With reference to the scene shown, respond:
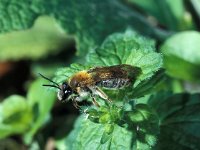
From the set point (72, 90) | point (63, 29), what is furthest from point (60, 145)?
point (72, 90)

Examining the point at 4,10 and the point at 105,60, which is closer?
the point at 105,60

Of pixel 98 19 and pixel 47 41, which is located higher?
pixel 98 19

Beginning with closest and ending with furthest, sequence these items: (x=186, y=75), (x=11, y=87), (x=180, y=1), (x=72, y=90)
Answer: (x=72, y=90), (x=186, y=75), (x=180, y=1), (x=11, y=87)

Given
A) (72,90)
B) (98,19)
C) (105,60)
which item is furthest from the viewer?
(98,19)

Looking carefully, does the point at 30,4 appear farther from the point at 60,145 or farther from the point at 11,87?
the point at 11,87


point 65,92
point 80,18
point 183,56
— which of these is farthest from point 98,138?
point 80,18

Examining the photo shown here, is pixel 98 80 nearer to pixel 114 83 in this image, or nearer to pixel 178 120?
pixel 114 83

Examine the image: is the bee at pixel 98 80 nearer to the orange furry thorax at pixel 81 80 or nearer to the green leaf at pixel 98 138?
the orange furry thorax at pixel 81 80
